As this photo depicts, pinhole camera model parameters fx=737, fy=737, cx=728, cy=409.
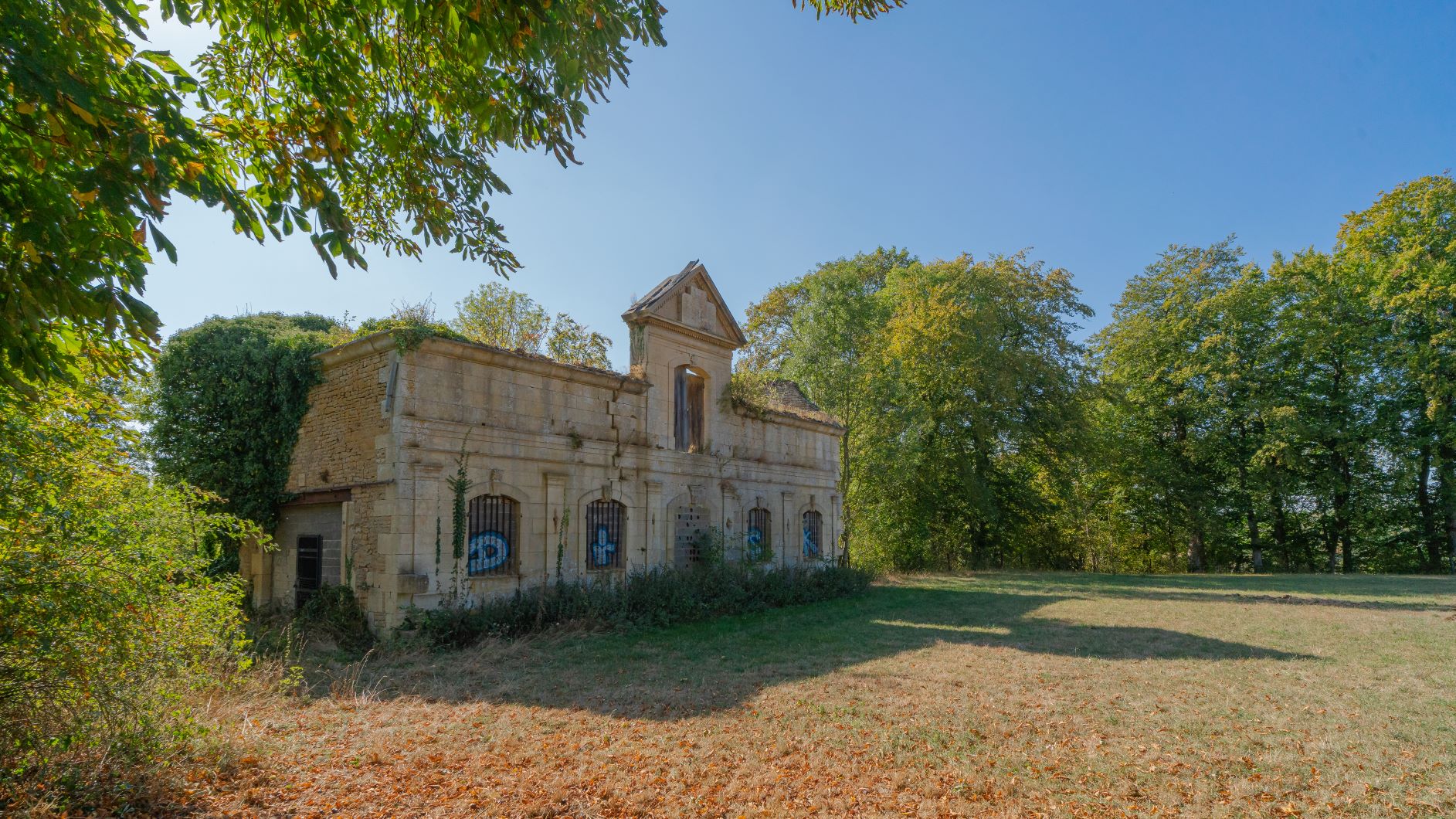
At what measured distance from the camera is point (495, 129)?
4.98 m

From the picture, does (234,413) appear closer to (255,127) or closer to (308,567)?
(308,567)

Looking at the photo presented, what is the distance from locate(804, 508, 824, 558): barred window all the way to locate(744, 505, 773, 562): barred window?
172 centimetres

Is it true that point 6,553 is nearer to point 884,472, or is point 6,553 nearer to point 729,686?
point 729,686

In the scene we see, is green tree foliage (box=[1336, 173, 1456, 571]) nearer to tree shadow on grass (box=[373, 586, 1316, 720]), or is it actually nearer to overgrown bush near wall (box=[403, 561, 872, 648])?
Result: tree shadow on grass (box=[373, 586, 1316, 720])

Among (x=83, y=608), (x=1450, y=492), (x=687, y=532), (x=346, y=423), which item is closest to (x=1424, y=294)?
(x=1450, y=492)

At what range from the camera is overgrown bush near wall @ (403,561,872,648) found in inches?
434

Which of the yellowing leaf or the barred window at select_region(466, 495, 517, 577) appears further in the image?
the barred window at select_region(466, 495, 517, 577)

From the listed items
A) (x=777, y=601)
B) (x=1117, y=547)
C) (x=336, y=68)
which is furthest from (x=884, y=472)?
(x=336, y=68)

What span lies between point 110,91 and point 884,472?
2233cm

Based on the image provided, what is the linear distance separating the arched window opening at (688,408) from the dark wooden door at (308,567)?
22.9 ft

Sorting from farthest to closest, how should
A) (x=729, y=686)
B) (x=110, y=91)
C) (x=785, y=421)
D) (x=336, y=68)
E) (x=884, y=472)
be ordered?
(x=884, y=472) → (x=785, y=421) → (x=729, y=686) → (x=336, y=68) → (x=110, y=91)

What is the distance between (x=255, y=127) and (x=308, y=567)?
1023 cm

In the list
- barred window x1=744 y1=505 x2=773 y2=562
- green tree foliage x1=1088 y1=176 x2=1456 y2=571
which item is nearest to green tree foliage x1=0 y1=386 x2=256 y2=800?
barred window x1=744 y1=505 x2=773 y2=562

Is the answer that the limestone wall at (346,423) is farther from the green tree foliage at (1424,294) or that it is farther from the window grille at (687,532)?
the green tree foliage at (1424,294)
